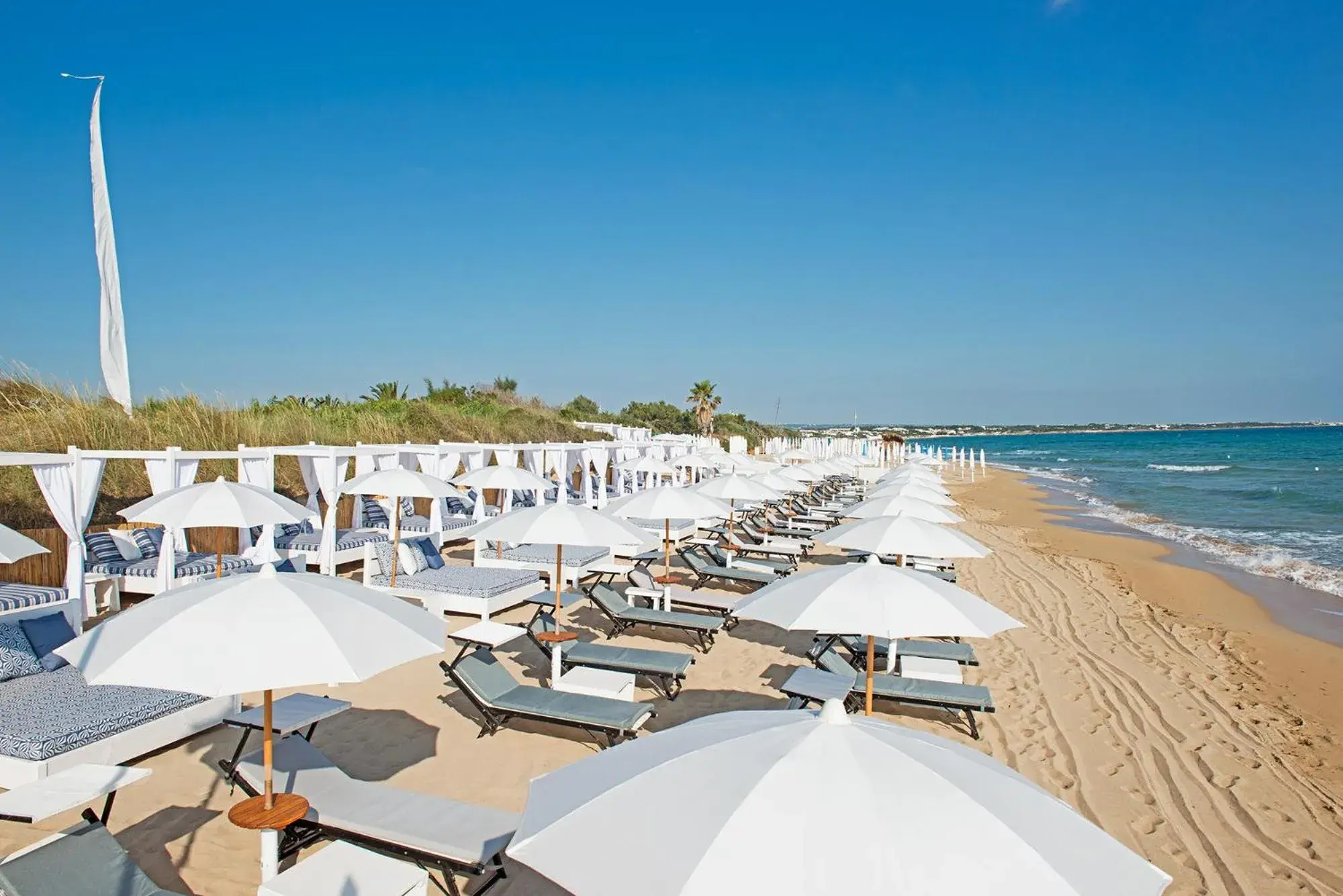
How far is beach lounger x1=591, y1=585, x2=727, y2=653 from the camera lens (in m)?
8.45

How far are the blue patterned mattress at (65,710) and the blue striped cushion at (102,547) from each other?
4.08 metres

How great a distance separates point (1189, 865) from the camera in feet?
15.1

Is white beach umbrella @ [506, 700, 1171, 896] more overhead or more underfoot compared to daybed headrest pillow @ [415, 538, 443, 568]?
more overhead

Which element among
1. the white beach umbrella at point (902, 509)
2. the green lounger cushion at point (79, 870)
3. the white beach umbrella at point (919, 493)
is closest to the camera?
the green lounger cushion at point (79, 870)

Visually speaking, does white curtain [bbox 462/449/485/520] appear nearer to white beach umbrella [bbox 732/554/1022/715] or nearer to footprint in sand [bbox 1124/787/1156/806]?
white beach umbrella [bbox 732/554/1022/715]

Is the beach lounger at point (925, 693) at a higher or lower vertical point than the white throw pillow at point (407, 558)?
lower

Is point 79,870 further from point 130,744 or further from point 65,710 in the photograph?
point 65,710

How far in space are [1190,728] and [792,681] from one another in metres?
3.58

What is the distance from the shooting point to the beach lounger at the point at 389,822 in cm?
380

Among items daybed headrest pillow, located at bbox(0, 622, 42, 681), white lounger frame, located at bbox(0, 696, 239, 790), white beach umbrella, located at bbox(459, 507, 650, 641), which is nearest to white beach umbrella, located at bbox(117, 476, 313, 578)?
daybed headrest pillow, located at bbox(0, 622, 42, 681)

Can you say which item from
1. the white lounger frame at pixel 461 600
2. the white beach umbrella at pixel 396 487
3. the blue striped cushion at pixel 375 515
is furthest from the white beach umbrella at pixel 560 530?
the blue striped cushion at pixel 375 515

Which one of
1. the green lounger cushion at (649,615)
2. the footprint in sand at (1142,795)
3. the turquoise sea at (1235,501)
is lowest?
the turquoise sea at (1235,501)

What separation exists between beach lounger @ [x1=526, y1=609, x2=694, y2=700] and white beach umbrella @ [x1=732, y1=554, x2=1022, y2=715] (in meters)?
2.00

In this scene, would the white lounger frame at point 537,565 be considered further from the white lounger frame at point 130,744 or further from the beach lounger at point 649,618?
the white lounger frame at point 130,744
